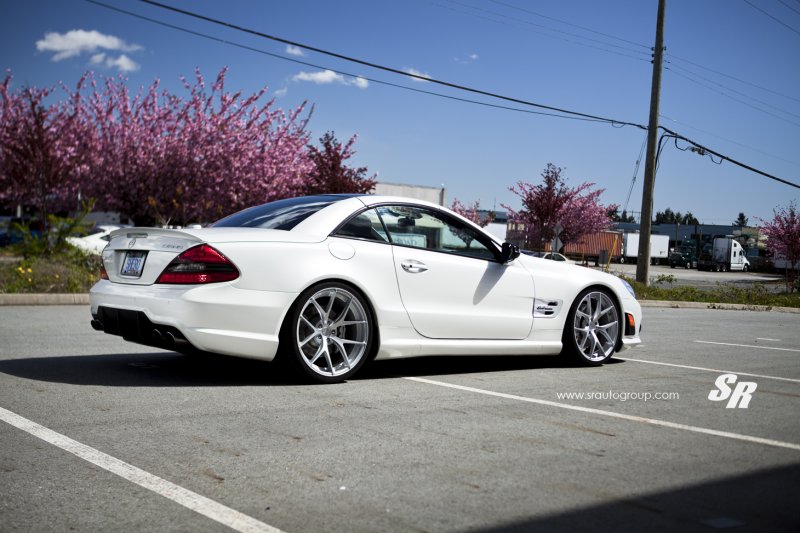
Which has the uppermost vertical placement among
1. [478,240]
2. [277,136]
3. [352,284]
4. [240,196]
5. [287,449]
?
[277,136]

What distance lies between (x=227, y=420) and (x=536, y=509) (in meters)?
2.13

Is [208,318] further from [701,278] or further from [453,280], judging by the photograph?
[701,278]

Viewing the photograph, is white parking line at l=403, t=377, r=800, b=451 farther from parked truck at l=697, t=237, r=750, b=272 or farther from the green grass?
parked truck at l=697, t=237, r=750, b=272

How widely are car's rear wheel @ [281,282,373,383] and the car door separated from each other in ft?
1.43

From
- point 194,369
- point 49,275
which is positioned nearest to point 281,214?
point 194,369

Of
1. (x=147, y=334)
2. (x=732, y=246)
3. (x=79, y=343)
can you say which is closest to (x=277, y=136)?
(x=79, y=343)

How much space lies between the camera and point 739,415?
536 cm

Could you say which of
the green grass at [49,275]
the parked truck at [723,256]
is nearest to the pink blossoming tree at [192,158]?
the green grass at [49,275]

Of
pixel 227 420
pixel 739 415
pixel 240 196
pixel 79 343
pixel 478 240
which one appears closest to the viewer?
pixel 227 420

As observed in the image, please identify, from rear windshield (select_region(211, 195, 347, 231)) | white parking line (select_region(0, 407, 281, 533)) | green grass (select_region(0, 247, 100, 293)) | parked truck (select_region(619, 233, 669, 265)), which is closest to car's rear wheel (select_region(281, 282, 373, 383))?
rear windshield (select_region(211, 195, 347, 231))

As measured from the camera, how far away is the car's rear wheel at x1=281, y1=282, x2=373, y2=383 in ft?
19.3

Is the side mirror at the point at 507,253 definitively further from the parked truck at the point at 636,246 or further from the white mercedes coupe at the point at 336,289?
the parked truck at the point at 636,246

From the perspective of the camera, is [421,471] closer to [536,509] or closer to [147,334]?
[536,509]

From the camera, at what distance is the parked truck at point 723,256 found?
73.4m
